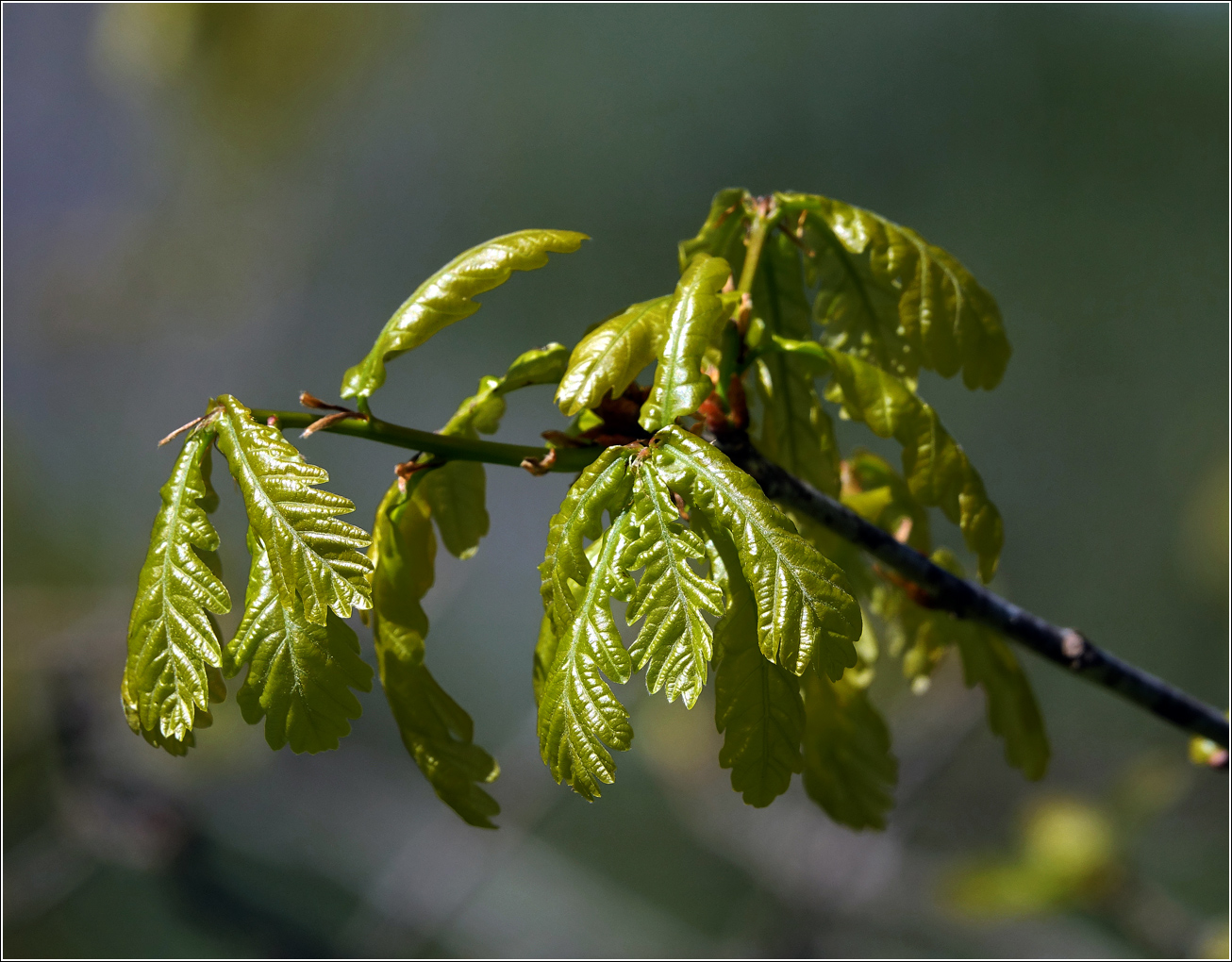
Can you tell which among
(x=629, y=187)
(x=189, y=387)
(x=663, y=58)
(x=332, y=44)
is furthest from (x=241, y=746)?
(x=663, y=58)

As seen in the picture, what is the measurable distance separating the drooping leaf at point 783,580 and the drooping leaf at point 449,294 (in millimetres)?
223

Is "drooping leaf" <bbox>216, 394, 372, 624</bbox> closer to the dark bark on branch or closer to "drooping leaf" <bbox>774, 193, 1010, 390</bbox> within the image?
the dark bark on branch

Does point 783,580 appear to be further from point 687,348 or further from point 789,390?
point 789,390

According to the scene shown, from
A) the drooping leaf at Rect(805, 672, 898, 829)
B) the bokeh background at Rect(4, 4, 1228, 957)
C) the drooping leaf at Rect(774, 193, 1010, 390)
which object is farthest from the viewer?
the bokeh background at Rect(4, 4, 1228, 957)

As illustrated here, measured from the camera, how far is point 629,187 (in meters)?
7.78

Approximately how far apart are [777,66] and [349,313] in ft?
14.3

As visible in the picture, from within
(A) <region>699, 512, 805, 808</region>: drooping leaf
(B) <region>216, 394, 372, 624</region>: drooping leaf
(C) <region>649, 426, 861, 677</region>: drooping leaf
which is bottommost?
(A) <region>699, 512, 805, 808</region>: drooping leaf

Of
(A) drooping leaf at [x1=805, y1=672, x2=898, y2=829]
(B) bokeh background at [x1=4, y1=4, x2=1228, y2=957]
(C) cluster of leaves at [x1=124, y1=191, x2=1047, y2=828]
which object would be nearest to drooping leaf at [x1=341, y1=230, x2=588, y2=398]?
(C) cluster of leaves at [x1=124, y1=191, x2=1047, y2=828]

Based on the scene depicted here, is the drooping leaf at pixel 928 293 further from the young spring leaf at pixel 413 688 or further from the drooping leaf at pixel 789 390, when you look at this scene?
the young spring leaf at pixel 413 688

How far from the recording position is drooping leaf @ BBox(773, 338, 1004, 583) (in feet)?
2.10

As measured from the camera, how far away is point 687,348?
0.55m

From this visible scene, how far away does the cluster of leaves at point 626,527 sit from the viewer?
47cm

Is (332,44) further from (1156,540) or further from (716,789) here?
(1156,540)

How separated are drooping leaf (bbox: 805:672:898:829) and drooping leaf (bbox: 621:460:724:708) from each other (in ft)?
1.42
